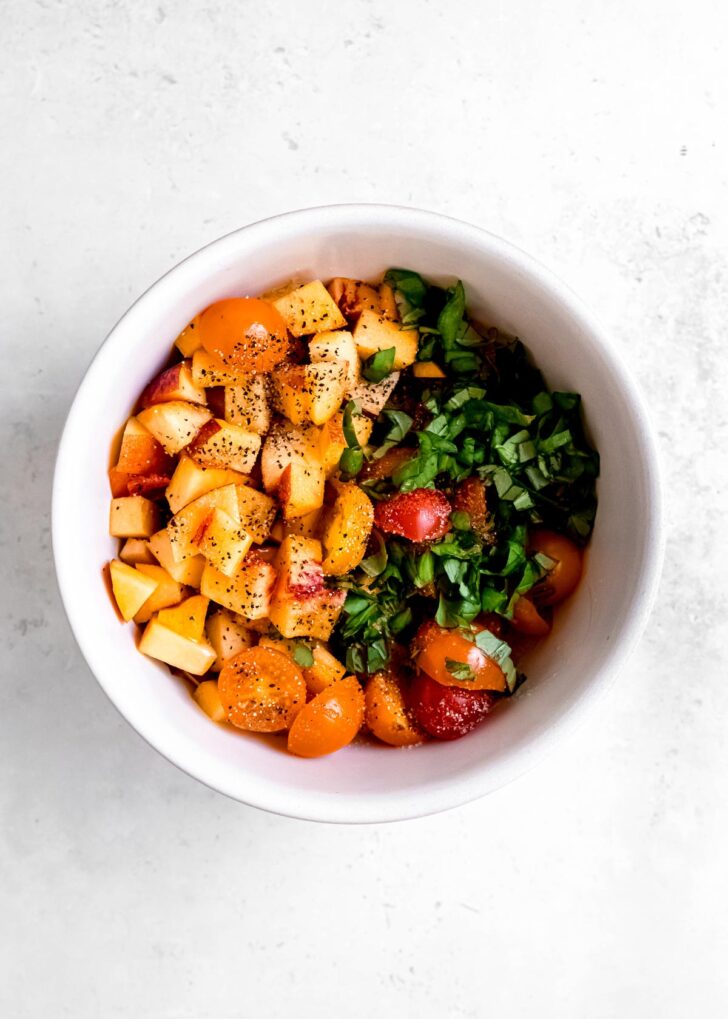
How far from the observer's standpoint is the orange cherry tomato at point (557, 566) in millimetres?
1223

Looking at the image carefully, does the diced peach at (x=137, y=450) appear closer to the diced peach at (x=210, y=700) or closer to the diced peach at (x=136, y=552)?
the diced peach at (x=136, y=552)

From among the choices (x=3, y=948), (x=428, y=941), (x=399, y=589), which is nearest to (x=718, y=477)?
(x=399, y=589)

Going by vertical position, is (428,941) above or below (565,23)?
below

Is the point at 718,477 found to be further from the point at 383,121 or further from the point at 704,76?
the point at 383,121

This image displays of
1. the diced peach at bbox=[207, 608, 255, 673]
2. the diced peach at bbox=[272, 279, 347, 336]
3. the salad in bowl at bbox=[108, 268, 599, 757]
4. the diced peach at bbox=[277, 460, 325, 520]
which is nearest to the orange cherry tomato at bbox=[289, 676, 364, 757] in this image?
the salad in bowl at bbox=[108, 268, 599, 757]

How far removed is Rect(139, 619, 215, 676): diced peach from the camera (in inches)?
46.2

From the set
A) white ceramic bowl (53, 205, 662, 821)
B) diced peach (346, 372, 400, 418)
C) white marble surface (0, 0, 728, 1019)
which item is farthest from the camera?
white marble surface (0, 0, 728, 1019)

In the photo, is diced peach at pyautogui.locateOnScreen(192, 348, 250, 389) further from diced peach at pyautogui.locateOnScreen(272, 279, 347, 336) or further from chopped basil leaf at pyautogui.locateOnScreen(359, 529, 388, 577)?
chopped basil leaf at pyautogui.locateOnScreen(359, 529, 388, 577)

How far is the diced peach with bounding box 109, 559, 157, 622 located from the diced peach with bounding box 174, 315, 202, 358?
27cm

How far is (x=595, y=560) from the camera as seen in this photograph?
3.98 feet

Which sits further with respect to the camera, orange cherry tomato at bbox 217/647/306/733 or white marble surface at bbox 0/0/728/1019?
white marble surface at bbox 0/0/728/1019

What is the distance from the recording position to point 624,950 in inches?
58.9

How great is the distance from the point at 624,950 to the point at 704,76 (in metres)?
1.31

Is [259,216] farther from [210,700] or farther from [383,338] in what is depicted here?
[210,700]
